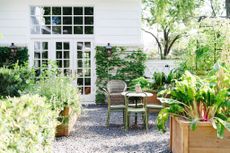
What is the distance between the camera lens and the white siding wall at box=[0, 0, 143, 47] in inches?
471

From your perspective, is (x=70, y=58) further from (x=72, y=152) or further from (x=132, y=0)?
(x=72, y=152)

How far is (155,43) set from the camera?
76.3ft

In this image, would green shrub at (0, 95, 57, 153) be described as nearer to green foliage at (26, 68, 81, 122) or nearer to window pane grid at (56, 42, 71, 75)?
green foliage at (26, 68, 81, 122)

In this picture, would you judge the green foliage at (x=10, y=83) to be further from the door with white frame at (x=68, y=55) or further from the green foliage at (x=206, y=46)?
the green foliage at (x=206, y=46)

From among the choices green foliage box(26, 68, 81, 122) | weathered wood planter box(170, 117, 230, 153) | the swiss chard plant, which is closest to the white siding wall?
green foliage box(26, 68, 81, 122)

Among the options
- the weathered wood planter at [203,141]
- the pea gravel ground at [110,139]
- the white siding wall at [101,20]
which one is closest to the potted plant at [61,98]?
the pea gravel ground at [110,139]

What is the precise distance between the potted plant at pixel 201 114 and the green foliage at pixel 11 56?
7239mm

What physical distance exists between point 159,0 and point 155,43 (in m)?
5.02

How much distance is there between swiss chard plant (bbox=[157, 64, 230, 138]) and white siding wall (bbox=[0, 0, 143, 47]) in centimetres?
682

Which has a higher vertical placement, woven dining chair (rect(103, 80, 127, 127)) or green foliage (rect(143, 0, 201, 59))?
green foliage (rect(143, 0, 201, 59))

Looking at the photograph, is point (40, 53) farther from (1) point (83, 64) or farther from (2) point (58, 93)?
(2) point (58, 93)

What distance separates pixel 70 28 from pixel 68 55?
87cm

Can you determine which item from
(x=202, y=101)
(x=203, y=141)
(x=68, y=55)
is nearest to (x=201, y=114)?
(x=202, y=101)

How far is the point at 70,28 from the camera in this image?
1218cm
